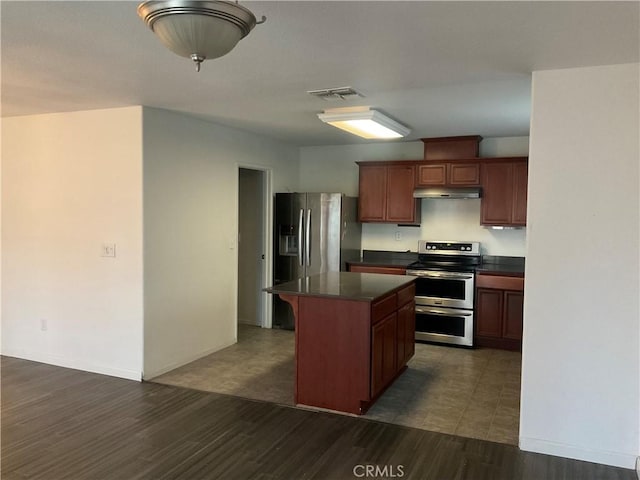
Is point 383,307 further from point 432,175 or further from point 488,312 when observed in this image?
point 432,175

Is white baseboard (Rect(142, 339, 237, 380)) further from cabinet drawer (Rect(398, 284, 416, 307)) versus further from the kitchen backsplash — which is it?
the kitchen backsplash

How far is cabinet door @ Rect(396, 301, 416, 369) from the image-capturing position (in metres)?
4.25

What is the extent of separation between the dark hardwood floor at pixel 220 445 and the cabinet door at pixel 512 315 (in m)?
2.37

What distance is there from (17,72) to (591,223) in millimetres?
3751

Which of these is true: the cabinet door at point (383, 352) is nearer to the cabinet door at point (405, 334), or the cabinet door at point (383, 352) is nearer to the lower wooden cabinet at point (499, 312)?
the cabinet door at point (405, 334)

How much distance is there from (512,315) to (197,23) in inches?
187

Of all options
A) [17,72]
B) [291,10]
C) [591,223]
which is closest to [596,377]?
[591,223]

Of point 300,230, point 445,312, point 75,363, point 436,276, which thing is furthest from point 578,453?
point 75,363

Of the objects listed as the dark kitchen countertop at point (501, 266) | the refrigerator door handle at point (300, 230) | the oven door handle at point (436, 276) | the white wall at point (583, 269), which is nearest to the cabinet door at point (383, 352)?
the white wall at point (583, 269)

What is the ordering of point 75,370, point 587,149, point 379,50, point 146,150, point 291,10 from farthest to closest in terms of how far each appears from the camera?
point 75,370 → point 146,150 → point 587,149 → point 379,50 → point 291,10

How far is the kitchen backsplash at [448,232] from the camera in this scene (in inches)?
231

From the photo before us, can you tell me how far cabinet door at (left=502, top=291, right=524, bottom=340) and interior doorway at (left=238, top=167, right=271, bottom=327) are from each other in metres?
2.86

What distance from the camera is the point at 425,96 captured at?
3.75m

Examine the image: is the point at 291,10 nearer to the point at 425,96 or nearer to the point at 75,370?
the point at 425,96
